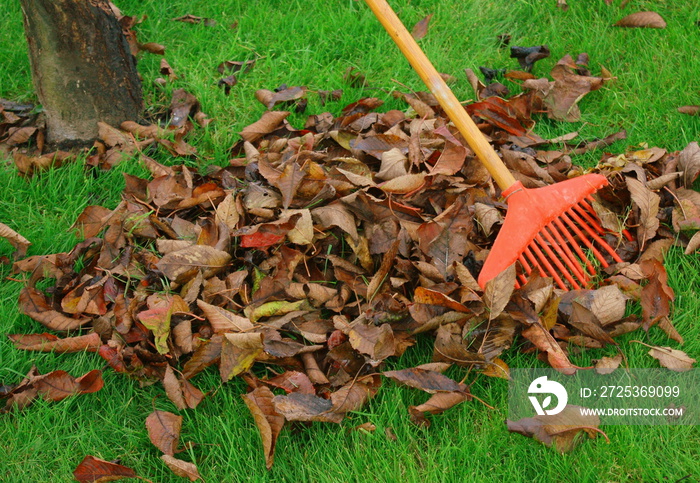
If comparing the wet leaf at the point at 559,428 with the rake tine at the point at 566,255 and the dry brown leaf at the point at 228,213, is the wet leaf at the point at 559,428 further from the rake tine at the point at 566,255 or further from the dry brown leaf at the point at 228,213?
the dry brown leaf at the point at 228,213

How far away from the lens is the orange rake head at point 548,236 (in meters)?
2.37

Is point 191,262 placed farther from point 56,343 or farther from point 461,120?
point 461,120

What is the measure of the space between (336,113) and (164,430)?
1781mm

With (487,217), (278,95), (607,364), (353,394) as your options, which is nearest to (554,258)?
(487,217)

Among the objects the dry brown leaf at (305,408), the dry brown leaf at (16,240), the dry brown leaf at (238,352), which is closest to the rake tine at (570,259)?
the dry brown leaf at (305,408)

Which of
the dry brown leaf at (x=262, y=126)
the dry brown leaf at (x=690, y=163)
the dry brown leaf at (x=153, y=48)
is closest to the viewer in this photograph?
the dry brown leaf at (x=690, y=163)

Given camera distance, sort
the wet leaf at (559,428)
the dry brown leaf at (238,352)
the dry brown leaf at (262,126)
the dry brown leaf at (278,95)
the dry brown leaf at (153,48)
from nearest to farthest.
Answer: the wet leaf at (559,428)
the dry brown leaf at (238,352)
the dry brown leaf at (262,126)
the dry brown leaf at (278,95)
the dry brown leaf at (153,48)

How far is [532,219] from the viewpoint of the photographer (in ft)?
7.91

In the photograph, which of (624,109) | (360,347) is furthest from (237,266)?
(624,109)

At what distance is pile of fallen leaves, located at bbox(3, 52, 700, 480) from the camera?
219cm

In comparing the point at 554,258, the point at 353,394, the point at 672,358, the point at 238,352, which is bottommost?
the point at 672,358

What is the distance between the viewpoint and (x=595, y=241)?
259 centimetres

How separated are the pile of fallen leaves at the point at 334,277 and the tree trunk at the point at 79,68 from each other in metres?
0.41

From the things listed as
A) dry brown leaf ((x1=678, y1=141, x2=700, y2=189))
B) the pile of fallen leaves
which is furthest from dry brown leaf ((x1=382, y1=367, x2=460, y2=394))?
dry brown leaf ((x1=678, y1=141, x2=700, y2=189))
